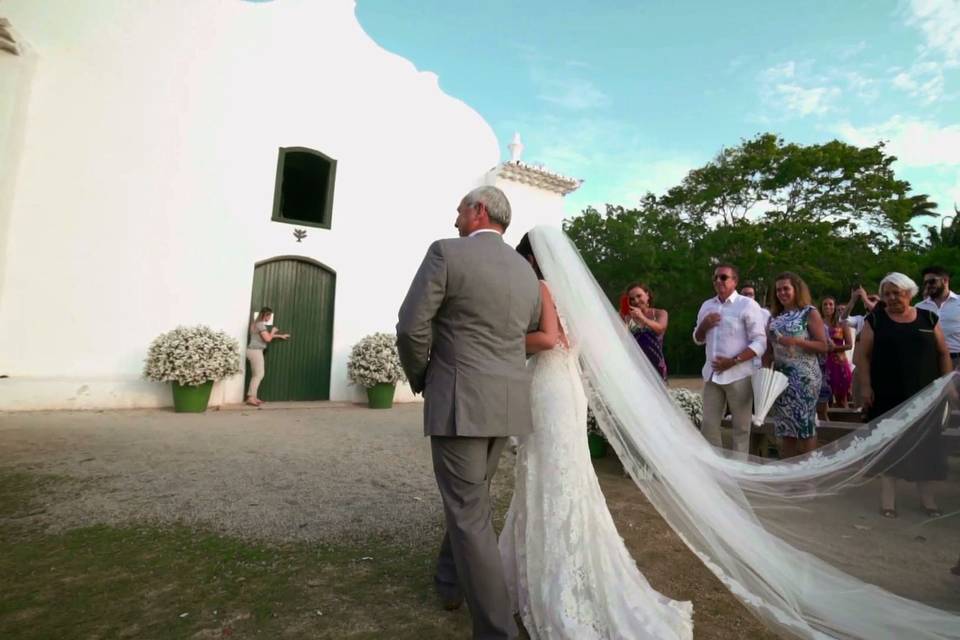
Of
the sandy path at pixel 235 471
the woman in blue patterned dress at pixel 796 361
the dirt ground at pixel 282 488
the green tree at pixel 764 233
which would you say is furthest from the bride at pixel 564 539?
the green tree at pixel 764 233

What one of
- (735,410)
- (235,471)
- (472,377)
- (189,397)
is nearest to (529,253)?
(472,377)

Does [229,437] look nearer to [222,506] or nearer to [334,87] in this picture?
[222,506]

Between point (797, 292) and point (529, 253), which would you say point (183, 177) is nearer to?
point (529, 253)

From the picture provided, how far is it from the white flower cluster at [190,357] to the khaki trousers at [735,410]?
6769 mm

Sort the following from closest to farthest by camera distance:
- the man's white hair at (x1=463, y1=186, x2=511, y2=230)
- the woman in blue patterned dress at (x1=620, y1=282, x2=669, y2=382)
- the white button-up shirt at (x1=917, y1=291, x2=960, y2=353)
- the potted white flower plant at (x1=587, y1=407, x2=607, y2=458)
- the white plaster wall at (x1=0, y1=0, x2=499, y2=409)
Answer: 1. the man's white hair at (x1=463, y1=186, x2=511, y2=230)
2. the woman in blue patterned dress at (x1=620, y1=282, x2=669, y2=382)
3. the white button-up shirt at (x1=917, y1=291, x2=960, y2=353)
4. the potted white flower plant at (x1=587, y1=407, x2=607, y2=458)
5. the white plaster wall at (x1=0, y1=0, x2=499, y2=409)

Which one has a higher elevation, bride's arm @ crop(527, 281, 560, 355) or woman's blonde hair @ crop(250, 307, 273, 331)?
woman's blonde hair @ crop(250, 307, 273, 331)

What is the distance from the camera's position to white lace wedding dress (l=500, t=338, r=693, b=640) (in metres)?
2.09

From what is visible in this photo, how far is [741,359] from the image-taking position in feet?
13.7

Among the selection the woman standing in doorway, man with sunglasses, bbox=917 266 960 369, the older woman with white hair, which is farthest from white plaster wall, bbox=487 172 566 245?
the older woman with white hair

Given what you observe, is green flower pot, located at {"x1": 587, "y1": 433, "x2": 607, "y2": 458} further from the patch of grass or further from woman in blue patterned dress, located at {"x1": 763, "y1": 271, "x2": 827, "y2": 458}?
the patch of grass

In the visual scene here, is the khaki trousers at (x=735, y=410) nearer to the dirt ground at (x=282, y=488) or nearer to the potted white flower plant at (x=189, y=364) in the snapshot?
the dirt ground at (x=282, y=488)

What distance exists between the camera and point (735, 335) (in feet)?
14.1

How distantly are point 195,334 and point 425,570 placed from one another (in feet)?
21.3

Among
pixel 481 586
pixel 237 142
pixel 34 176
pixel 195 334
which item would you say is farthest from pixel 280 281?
pixel 481 586
